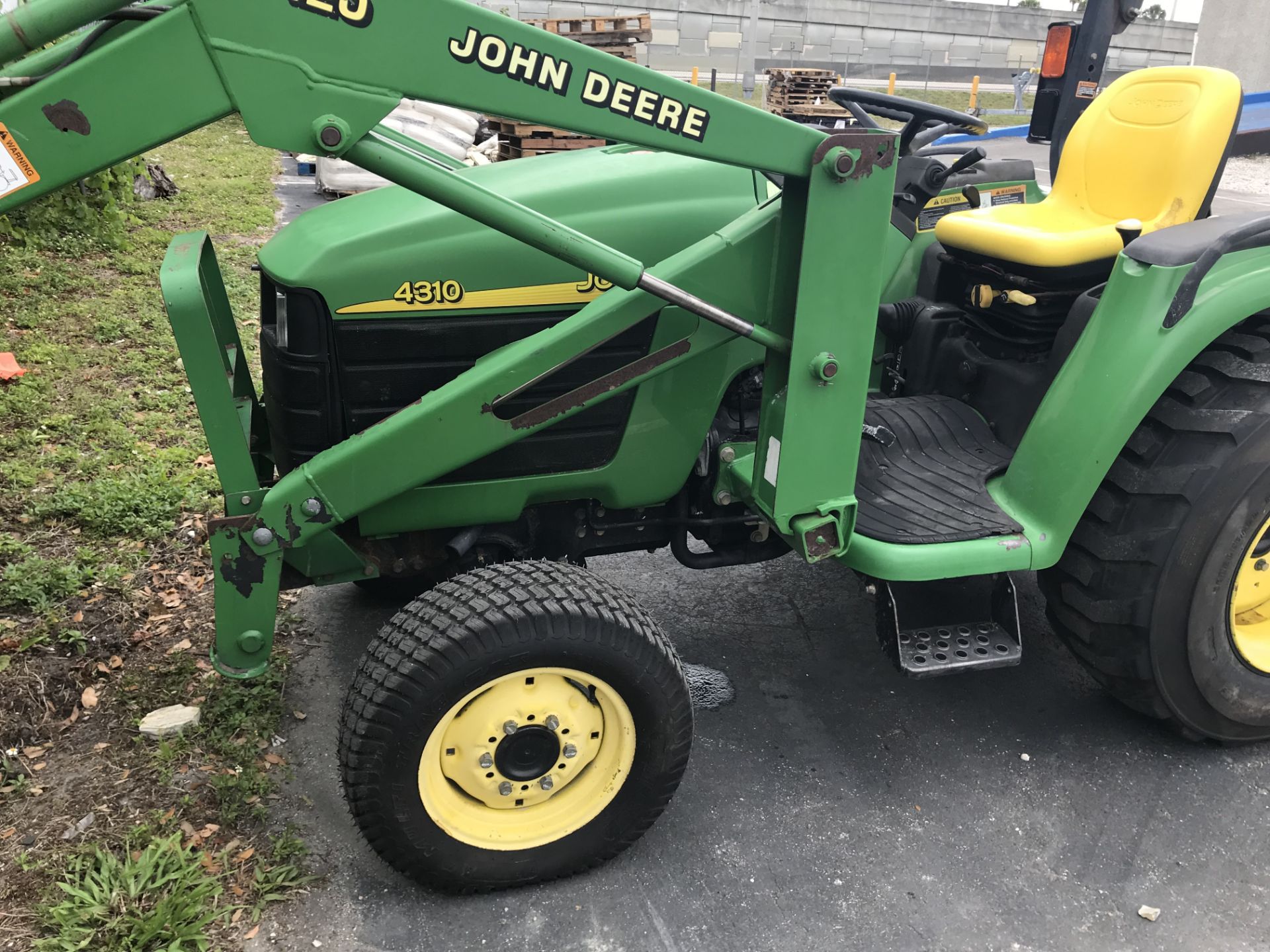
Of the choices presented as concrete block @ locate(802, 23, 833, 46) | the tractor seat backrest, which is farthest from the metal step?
concrete block @ locate(802, 23, 833, 46)

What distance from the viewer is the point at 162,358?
193 inches

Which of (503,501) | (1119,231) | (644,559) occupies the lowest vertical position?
(644,559)

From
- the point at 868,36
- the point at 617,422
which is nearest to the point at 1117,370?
the point at 617,422

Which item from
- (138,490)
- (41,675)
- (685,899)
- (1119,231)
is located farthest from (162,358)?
(1119,231)

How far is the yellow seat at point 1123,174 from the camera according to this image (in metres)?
2.55

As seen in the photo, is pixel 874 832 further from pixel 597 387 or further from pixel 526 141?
pixel 526 141

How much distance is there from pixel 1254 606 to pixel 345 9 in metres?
2.46

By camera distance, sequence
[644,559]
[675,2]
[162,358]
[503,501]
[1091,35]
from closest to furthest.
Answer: [503,501]
[644,559]
[1091,35]
[162,358]
[675,2]

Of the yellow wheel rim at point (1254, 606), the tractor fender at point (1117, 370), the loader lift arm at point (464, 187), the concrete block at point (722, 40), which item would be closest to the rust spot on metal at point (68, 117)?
the loader lift arm at point (464, 187)

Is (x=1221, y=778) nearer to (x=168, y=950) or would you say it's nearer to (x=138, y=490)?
(x=168, y=950)

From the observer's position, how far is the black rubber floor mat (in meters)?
2.26

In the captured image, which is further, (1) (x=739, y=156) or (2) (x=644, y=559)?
(2) (x=644, y=559)

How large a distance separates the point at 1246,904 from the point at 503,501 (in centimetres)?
182

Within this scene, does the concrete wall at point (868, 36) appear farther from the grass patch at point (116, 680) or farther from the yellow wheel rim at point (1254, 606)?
the yellow wheel rim at point (1254, 606)
